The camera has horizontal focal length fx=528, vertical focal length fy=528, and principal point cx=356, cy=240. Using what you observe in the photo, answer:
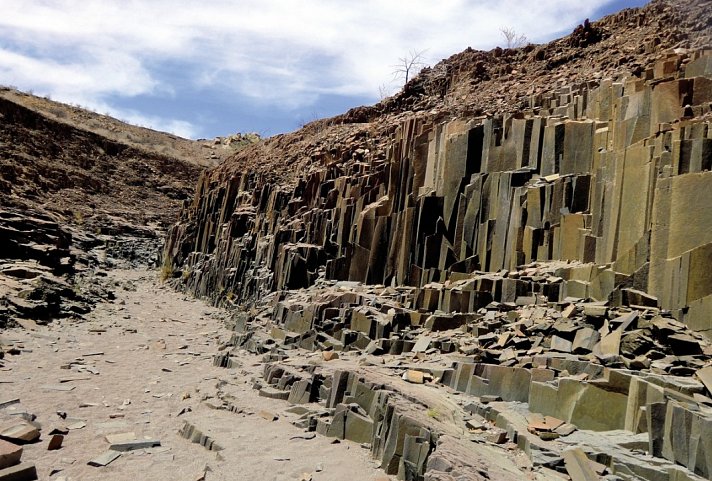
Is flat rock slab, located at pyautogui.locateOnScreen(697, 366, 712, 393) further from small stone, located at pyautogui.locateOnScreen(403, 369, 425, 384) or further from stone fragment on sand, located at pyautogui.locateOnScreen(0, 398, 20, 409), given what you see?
stone fragment on sand, located at pyautogui.locateOnScreen(0, 398, 20, 409)

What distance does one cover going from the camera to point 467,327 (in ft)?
36.0

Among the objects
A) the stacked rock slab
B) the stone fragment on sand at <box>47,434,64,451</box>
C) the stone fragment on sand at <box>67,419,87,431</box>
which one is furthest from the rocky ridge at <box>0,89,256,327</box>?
the stone fragment on sand at <box>47,434,64,451</box>

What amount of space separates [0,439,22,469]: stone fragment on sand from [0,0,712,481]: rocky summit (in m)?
1.14

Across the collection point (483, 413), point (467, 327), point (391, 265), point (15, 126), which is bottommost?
point (483, 413)

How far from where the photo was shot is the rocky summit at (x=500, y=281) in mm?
6465

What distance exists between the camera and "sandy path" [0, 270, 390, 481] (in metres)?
7.12

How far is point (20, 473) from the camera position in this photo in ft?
21.2

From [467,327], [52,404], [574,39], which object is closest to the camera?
[52,404]

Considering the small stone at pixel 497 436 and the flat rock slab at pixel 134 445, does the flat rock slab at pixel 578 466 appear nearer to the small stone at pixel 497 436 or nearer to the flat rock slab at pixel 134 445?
the small stone at pixel 497 436

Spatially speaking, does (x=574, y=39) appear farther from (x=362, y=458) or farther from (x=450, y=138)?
(x=362, y=458)

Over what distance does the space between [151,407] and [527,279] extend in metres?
7.96

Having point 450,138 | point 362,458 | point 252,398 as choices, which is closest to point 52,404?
point 252,398

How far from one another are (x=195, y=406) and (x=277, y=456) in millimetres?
3468

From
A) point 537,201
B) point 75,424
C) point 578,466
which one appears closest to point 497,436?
point 578,466
